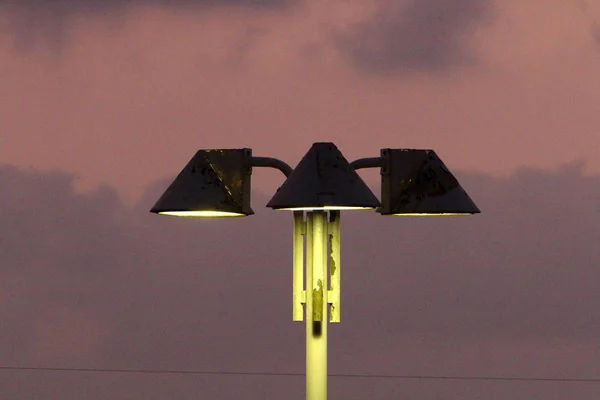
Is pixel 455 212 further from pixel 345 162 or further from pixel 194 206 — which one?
pixel 194 206

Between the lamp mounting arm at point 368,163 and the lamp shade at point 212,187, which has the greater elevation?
the lamp mounting arm at point 368,163

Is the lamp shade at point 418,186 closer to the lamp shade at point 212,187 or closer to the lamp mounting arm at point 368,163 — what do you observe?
the lamp mounting arm at point 368,163

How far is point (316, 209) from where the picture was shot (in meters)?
8.39

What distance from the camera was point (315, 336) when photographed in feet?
27.9

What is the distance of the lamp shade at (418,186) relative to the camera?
8.68m

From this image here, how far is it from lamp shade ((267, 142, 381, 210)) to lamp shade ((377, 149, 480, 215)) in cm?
82

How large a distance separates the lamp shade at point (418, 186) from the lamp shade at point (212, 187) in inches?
40.6

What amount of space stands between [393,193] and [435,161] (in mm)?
415

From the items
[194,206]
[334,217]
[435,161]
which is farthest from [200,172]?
[435,161]

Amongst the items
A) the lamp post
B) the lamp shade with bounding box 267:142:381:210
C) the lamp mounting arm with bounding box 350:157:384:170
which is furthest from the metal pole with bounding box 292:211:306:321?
the lamp shade with bounding box 267:142:381:210

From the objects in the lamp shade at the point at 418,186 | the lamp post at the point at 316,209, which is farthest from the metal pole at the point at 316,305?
the lamp shade at the point at 418,186

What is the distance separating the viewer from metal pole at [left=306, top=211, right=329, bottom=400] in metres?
8.46

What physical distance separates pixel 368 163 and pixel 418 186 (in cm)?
41

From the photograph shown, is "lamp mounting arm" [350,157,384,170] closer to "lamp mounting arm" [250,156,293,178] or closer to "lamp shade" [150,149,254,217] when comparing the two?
"lamp mounting arm" [250,156,293,178]
